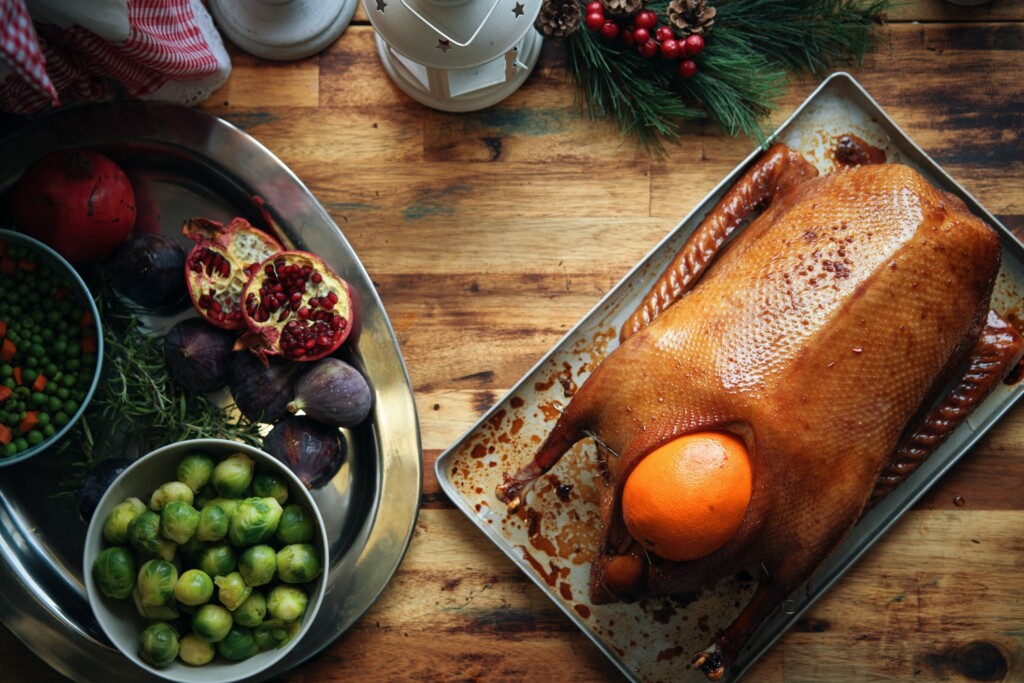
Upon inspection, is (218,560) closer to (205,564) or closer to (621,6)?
(205,564)

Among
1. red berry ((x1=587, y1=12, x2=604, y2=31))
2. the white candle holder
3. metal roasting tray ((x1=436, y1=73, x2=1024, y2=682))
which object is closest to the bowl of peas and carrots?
the white candle holder

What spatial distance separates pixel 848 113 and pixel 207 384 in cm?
128

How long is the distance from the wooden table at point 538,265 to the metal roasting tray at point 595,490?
0.06m

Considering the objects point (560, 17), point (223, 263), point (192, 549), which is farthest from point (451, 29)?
point (192, 549)

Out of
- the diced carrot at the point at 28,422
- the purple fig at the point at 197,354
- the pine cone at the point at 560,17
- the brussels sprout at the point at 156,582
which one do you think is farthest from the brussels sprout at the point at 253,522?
the pine cone at the point at 560,17

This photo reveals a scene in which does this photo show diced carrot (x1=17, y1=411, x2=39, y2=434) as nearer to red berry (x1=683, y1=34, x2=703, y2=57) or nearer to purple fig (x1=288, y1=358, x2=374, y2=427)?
purple fig (x1=288, y1=358, x2=374, y2=427)

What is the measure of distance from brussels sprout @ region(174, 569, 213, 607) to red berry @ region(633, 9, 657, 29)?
1.21 meters

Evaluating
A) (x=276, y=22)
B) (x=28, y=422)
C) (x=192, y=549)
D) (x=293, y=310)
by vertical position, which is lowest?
(x=192, y=549)

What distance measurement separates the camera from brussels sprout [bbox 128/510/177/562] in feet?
4.18

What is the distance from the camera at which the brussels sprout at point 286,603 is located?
4.31ft

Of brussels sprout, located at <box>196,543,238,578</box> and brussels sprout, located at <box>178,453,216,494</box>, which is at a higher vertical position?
brussels sprout, located at <box>178,453,216,494</box>

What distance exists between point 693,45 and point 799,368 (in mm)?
645

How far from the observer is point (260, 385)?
1425 millimetres

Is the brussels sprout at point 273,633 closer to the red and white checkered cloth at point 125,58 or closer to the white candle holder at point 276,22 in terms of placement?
the red and white checkered cloth at point 125,58
